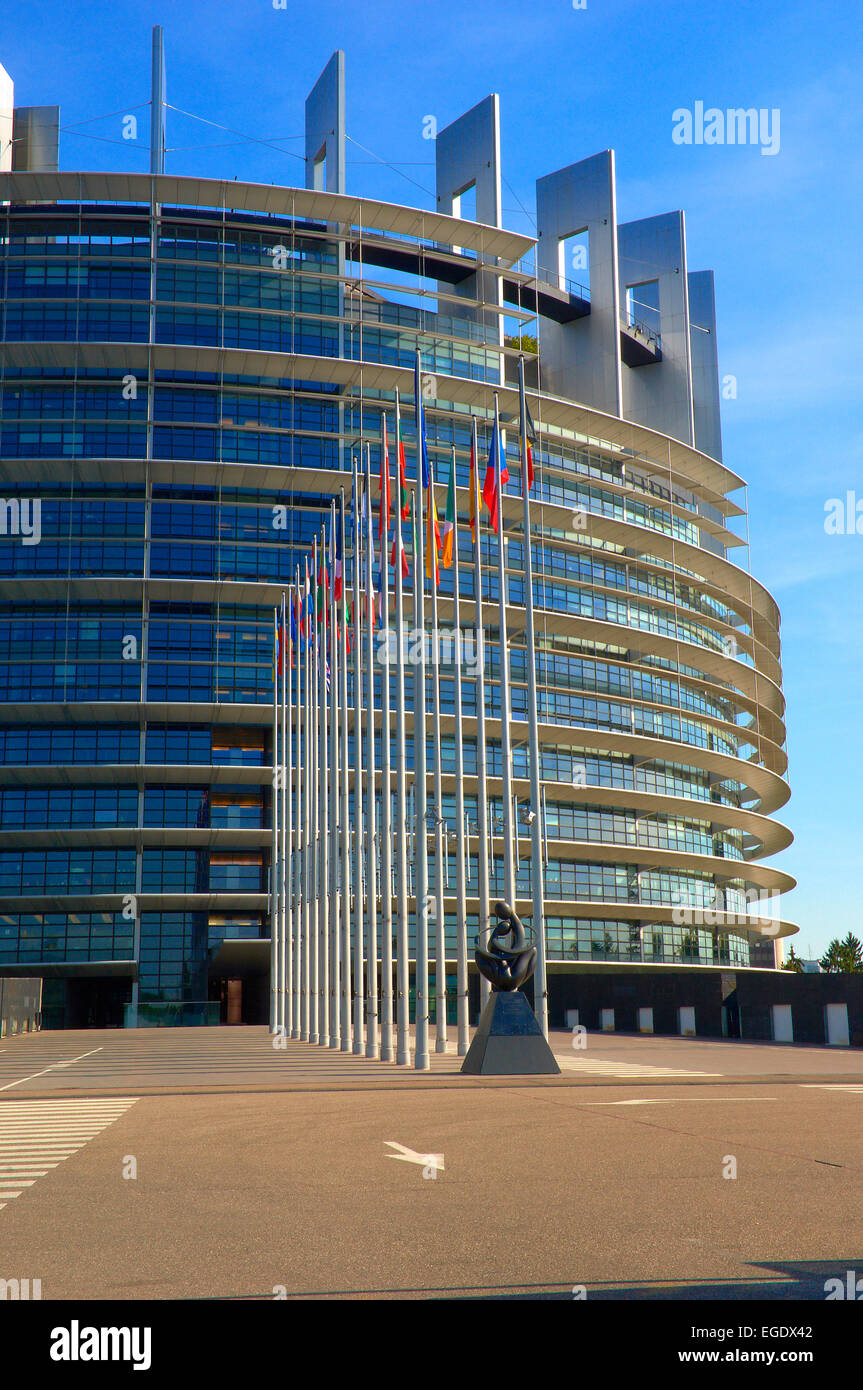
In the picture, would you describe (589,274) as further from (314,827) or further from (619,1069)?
(619,1069)

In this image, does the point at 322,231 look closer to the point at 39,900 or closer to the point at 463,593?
the point at 463,593

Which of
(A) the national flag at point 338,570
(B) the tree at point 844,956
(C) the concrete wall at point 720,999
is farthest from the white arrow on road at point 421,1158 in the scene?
(B) the tree at point 844,956

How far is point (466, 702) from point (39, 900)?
2547 cm

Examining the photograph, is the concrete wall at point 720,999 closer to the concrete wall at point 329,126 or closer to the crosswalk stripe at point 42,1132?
the crosswalk stripe at point 42,1132

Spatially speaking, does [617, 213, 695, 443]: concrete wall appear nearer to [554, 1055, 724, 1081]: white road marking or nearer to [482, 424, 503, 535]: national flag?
[482, 424, 503, 535]: national flag

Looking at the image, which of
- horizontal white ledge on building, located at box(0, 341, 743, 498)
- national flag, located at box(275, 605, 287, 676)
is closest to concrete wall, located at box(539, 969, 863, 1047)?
national flag, located at box(275, 605, 287, 676)

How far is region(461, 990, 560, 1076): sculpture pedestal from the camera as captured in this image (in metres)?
23.5

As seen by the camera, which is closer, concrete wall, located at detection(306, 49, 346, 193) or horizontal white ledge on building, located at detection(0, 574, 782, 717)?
horizontal white ledge on building, located at detection(0, 574, 782, 717)

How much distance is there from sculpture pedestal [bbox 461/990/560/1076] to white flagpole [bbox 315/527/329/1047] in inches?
551

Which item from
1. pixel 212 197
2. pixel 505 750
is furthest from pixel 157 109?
pixel 505 750

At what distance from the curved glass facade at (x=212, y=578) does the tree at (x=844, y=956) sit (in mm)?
50561

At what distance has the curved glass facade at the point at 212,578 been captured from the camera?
2638 inches

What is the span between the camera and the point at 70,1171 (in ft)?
39.6

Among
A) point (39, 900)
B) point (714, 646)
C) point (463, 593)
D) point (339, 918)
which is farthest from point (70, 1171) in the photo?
point (714, 646)
